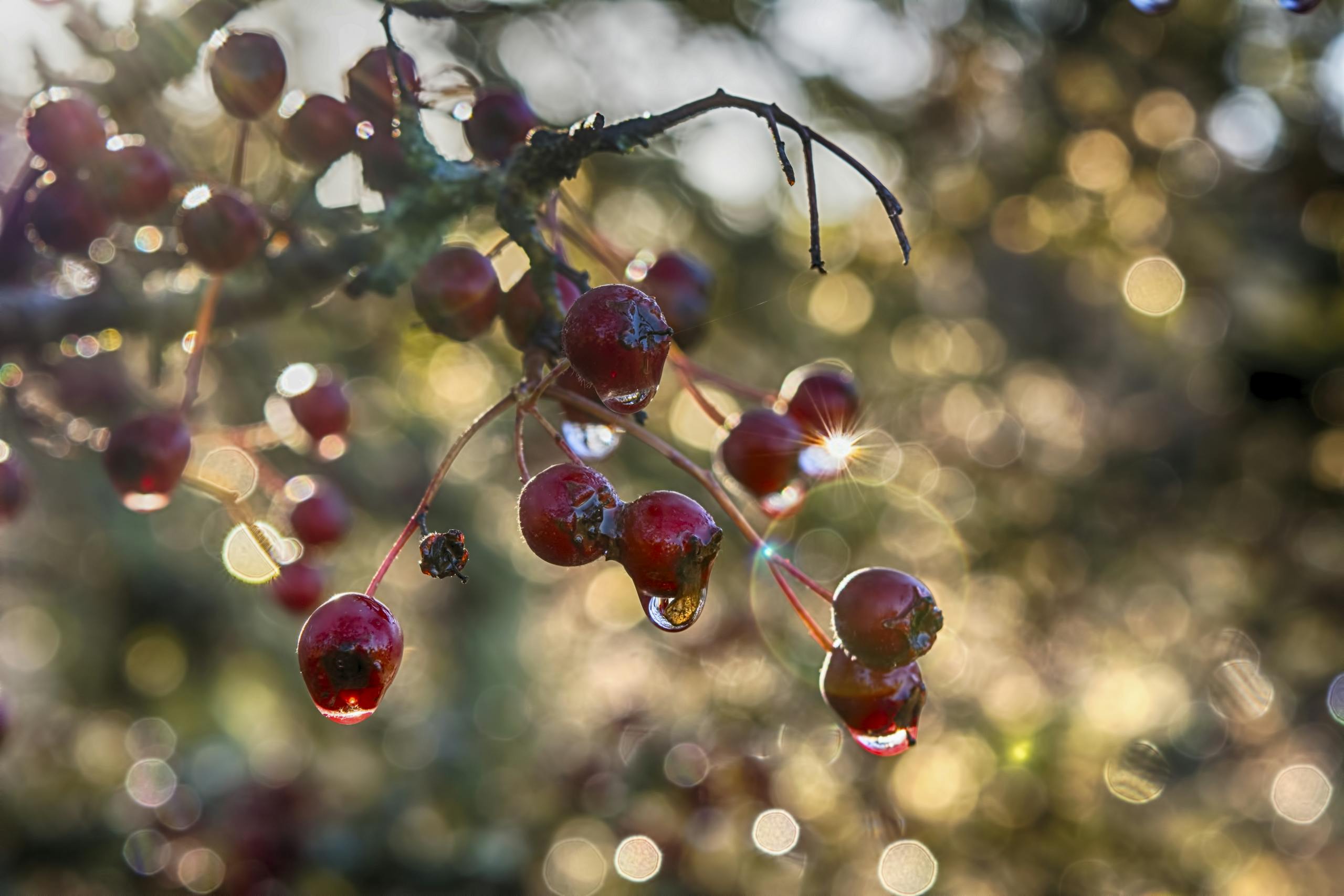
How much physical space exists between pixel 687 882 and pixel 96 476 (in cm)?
223

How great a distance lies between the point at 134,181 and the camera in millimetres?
1324

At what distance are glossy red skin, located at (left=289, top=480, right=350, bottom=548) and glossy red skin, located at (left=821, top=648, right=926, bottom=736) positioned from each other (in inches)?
39.9

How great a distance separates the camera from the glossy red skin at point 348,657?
902 mm

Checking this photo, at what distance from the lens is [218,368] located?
2.84 meters

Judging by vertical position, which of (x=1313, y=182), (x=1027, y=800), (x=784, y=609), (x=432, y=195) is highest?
(x=432, y=195)

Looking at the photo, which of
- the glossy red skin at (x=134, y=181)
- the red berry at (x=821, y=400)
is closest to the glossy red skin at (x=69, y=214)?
the glossy red skin at (x=134, y=181)

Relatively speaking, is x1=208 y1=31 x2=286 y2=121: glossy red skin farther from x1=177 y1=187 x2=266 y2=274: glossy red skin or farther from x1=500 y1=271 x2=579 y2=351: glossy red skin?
x1=500 y1=271 x2=579 y2=351: glossy red skin

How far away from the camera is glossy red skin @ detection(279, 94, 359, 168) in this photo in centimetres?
132

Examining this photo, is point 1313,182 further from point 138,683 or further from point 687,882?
point 138,683

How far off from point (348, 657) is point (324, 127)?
792 mm

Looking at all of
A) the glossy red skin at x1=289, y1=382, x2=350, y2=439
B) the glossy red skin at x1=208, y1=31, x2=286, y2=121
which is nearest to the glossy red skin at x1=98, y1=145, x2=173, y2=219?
the glossy red skin at x1=208, y1=31, x2=286, y2=121

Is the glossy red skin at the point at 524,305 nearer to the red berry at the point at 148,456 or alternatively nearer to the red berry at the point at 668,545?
the red berry at the point at 668,545

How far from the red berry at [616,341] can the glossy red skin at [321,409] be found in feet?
3.25

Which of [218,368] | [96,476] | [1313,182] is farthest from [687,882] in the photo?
[1313,182]
